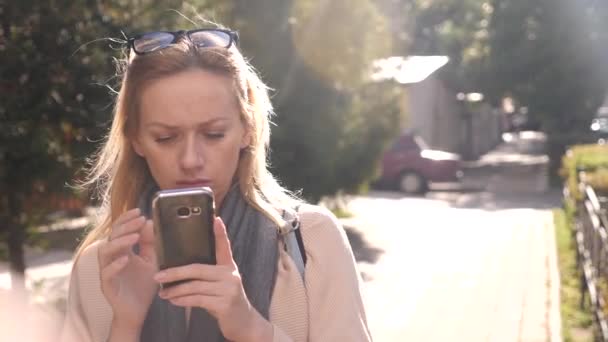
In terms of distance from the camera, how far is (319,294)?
2.03 m

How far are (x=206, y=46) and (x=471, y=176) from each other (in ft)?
103

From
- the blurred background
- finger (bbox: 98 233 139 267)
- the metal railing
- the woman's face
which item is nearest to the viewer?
finger (bbox: 98 233 139 267)

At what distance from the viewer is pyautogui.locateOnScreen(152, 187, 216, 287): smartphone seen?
1801mm

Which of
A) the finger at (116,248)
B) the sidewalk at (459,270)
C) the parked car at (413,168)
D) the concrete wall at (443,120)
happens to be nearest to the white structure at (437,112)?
the concrete wall at (443,120)

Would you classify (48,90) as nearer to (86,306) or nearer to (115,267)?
(86,306)

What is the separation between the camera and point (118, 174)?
86.4 inches

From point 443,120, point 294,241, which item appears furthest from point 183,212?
point 443,120

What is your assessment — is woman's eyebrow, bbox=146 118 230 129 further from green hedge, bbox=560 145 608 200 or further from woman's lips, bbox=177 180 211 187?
green hedge, bbox=560 145 608 200

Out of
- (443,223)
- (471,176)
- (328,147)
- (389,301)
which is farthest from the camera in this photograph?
(471,176)

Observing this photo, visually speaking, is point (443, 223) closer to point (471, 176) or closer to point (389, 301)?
point (389, 301)

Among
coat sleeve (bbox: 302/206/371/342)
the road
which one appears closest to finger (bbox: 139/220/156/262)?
coat sleeve (bbox: 302/206/371/342)

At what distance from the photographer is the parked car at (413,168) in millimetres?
25047

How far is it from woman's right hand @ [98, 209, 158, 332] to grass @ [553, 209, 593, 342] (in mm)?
6208

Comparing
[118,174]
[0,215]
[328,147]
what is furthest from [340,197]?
[118,174]
